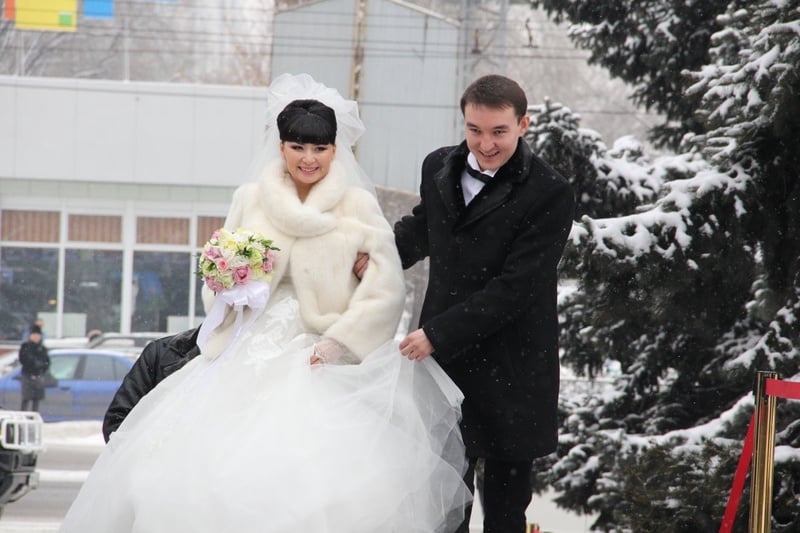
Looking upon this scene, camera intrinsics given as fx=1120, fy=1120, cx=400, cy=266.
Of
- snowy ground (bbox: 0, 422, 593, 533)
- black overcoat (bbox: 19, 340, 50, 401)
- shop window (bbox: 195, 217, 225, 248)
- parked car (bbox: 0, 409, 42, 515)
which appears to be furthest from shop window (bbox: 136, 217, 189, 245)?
parked car (bbox: 0, 409, 42, 515)

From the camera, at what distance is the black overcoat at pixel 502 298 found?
14.5 feet

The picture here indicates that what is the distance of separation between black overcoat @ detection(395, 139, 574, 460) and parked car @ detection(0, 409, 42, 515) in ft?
23.2

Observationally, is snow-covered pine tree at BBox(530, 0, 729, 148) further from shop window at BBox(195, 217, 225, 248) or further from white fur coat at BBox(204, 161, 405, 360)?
shop window at BBox(195, 217, 225, 248)

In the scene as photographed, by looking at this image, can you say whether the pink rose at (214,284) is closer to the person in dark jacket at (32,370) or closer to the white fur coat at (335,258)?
the white fur coat at (335,258)

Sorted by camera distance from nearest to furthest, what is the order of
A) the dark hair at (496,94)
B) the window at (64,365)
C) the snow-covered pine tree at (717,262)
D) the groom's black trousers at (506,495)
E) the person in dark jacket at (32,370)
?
the dark hair at (496,94) → the groom's black trousers at (506,495) → the snow-covered pine tree at (717,262) → the person in dark jacket at (32,370) → the window at (64,365)

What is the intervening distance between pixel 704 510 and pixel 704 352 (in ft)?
6.64

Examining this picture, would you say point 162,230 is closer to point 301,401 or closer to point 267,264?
point 267,264

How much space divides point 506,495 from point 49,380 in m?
16.6

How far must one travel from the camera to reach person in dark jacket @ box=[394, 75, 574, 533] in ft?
14.4

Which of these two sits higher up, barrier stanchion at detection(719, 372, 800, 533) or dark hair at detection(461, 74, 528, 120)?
dark hair at detection(461, 74, 528, 120)

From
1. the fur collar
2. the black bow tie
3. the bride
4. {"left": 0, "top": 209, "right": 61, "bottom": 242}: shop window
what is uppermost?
the black bow tie

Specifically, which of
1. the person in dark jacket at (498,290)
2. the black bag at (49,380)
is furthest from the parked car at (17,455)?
the black bag at (49,380)

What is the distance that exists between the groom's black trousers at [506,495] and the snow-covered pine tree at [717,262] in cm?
222

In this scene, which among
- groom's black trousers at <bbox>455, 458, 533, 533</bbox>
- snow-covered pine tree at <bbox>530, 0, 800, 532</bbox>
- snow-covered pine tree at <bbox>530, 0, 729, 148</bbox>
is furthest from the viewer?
snow-covered pine tree at <bbox>530, 0, 729, 148</bbox>
